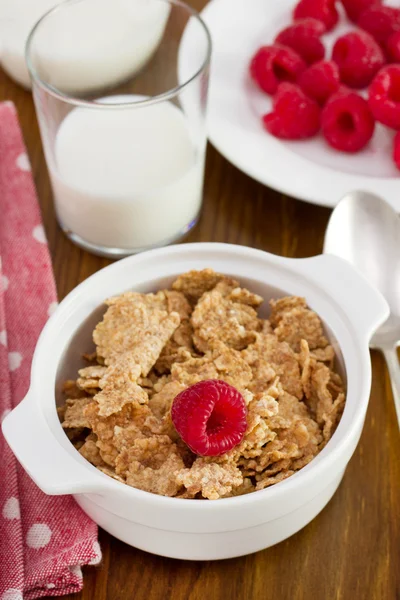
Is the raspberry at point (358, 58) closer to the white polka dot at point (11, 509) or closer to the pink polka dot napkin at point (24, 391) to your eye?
the pink polka dot napkin at point (24, 391)

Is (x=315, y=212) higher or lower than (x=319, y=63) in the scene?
lower

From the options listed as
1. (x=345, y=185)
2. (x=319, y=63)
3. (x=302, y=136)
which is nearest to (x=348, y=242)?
(x=345, y=185)

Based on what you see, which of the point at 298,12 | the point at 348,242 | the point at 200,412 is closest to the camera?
the point at 200,412

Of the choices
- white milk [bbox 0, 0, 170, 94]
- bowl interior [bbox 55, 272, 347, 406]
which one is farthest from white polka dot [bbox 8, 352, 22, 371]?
white milk [bbox 0, 0, 170, 94]

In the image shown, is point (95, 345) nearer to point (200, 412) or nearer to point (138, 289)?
point (138, 289)

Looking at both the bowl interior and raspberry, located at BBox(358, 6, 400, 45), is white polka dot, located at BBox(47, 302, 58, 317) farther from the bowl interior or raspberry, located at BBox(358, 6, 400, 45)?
raspberry, located at BBox(358, 6, 400, 45)

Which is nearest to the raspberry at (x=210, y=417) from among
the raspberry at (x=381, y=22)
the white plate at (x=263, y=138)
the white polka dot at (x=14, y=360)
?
the white polka dot at (x=14, y=360)
